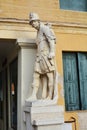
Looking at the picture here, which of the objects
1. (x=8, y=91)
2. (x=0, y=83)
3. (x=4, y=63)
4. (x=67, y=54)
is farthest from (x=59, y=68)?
(x=0, y=83)

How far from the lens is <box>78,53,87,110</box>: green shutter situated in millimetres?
7699

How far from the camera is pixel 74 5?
26.7 ft

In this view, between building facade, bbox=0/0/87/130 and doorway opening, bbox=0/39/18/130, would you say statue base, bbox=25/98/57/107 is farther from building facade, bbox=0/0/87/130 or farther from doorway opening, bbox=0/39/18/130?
doorway opening, bbox=0/39/18/130

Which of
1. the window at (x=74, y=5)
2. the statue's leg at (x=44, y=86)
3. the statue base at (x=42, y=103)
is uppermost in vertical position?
the window at (x=74, y=5)

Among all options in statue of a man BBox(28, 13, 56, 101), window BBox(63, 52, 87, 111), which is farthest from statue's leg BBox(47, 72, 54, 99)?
window BBox(63, 52, 87, 111)

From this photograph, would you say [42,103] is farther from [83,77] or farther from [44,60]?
[83,77]

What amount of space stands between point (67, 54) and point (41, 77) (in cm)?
119

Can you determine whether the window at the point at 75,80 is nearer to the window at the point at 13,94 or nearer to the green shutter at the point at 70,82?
the green shutter at the point at 70,82

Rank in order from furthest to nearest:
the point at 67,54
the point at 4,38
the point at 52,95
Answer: the point at 67,54
the point at 4,38
the point at 52,95

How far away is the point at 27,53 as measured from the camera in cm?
734

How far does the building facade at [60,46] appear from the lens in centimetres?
729

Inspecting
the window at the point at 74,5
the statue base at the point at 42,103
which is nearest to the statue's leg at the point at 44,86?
the statue base at the point at 42,103

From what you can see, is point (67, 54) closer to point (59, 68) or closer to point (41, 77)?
point (59, 68)

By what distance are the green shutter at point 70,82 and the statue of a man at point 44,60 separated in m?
0.92
